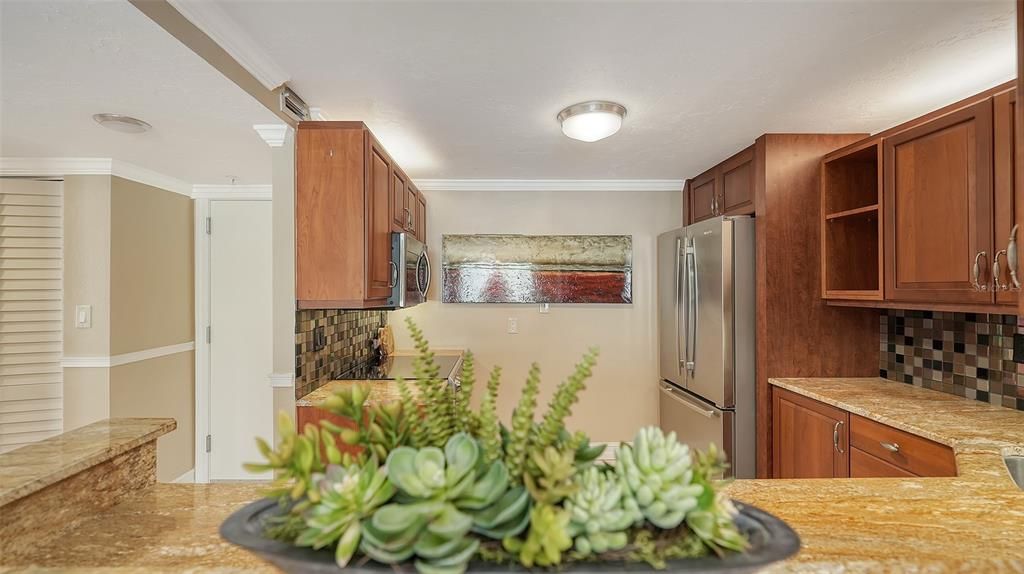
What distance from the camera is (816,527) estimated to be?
95 centimetres

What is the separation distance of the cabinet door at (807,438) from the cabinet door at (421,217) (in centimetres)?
252

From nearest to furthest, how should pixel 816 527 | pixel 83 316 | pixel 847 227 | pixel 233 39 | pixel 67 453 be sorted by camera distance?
pixel 816 527 → pixel 67 453 → pixel 233 39 → pixel 847 227 → pixel 83 316

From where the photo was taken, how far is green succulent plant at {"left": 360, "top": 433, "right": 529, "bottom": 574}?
55 cm

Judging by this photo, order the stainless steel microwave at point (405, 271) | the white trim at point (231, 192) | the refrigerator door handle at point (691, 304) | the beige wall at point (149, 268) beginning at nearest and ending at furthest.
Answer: the stainless steel microwave at point (405, 271) → the beige wall at point (149, 268) → the refrigerator door handle at point (691, 304) → the white trim at point (231, 192)

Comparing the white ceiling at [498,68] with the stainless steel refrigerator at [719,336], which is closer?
the white ceiling at [498,68]

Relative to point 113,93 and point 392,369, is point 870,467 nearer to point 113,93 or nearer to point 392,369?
point 392,369

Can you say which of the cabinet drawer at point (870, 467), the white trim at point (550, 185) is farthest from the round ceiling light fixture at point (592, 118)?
the cabinet drawer at point (870, 467)

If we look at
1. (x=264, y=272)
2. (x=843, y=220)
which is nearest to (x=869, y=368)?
(x=843, y=220)

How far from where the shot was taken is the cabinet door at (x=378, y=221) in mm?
2354

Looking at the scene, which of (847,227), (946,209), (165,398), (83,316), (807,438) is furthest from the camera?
(165,398)

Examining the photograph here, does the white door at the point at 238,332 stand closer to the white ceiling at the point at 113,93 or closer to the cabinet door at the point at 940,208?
the white ceiling at the point at 113,93

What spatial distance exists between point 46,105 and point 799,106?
327 cm

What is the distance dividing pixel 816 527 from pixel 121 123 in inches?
114

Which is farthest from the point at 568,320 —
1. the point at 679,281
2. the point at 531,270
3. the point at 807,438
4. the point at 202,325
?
the point at 202,325
